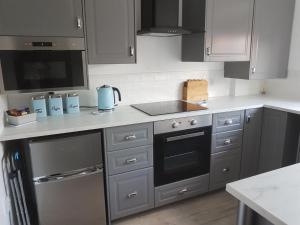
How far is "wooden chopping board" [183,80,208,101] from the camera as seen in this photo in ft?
8.96

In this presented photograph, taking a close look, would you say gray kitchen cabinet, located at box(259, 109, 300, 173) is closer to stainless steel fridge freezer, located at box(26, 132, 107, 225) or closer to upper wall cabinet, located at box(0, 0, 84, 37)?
stainless steel fridge freezer, located at box(26, 132, 107, 225)

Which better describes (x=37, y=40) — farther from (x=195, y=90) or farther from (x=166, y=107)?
(x=195, y=90)

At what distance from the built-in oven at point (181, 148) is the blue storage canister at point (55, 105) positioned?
2.70ft

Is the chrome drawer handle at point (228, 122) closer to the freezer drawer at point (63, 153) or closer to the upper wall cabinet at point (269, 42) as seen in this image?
the upper wall cabinet at point (269, 42)

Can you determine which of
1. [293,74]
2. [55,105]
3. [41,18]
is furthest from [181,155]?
[293,74]

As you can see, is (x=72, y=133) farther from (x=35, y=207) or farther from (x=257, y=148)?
(x=257, y=148)

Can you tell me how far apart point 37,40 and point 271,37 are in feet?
7.75

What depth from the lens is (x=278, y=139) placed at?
2523 millimetres

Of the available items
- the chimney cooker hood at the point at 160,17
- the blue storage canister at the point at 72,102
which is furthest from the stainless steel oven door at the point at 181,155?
the chimney cooker hood at the point at 160,17

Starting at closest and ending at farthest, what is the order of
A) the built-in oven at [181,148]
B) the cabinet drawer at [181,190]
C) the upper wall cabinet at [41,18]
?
the upper wall cabinet at [41,18], the built-in oven at [181,148], the cabinet drawer at [181,190]

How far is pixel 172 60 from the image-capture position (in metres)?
2.66

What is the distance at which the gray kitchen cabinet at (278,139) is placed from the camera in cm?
246

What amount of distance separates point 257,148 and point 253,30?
1.26m

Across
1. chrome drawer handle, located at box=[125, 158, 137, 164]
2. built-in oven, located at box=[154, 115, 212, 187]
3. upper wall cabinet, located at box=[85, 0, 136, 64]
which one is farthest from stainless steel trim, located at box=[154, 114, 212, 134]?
upper wall cabinet, located at box=[85, 0, 136, 64]
